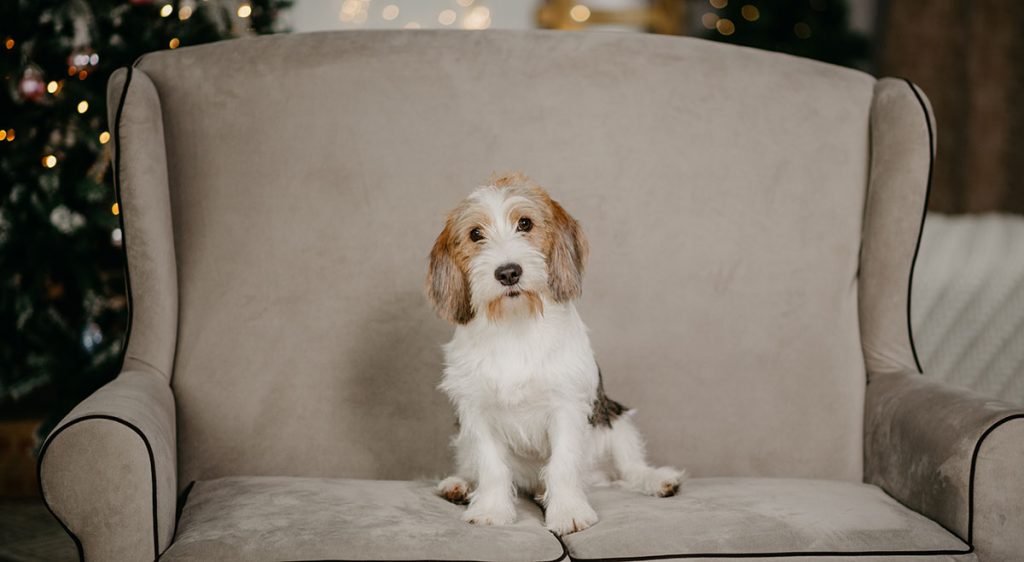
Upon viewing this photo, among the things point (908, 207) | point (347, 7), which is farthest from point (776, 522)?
point (347, 7)

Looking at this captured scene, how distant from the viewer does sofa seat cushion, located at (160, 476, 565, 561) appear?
1.75m

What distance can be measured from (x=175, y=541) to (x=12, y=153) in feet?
6.67

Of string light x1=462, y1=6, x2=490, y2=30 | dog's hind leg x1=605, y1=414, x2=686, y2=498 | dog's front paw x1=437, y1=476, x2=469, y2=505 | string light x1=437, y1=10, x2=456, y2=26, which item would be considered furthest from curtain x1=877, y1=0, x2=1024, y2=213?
dog's front paw x1=437, y1=476, x2=469, y2=505

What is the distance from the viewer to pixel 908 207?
8.34 feet

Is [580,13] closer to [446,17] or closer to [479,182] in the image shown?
[446,17]

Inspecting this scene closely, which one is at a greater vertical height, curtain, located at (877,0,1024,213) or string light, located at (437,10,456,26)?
string light, located at (437,10,456,26)

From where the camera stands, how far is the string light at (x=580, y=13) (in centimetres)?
656

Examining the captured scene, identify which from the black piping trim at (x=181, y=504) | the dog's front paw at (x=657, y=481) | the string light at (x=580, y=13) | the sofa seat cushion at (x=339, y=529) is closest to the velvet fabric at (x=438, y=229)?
the black piping trim at (x=181, y=504)

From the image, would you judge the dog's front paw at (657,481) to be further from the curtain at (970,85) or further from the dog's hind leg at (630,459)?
the curtain at (970,85)

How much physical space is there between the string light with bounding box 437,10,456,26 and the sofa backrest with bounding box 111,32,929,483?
12.4 ft

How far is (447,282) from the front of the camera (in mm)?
2061

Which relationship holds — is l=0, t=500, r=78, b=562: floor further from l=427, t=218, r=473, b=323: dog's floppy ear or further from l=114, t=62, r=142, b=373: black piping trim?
l=427, t=218, r=473, b=323: dog's floppy ear

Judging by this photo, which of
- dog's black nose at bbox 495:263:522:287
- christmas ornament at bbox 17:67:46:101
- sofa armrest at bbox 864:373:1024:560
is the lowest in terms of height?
sofa armrest at bbox 864:373:1024:560

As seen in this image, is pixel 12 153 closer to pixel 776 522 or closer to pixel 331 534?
pixel 331 534
